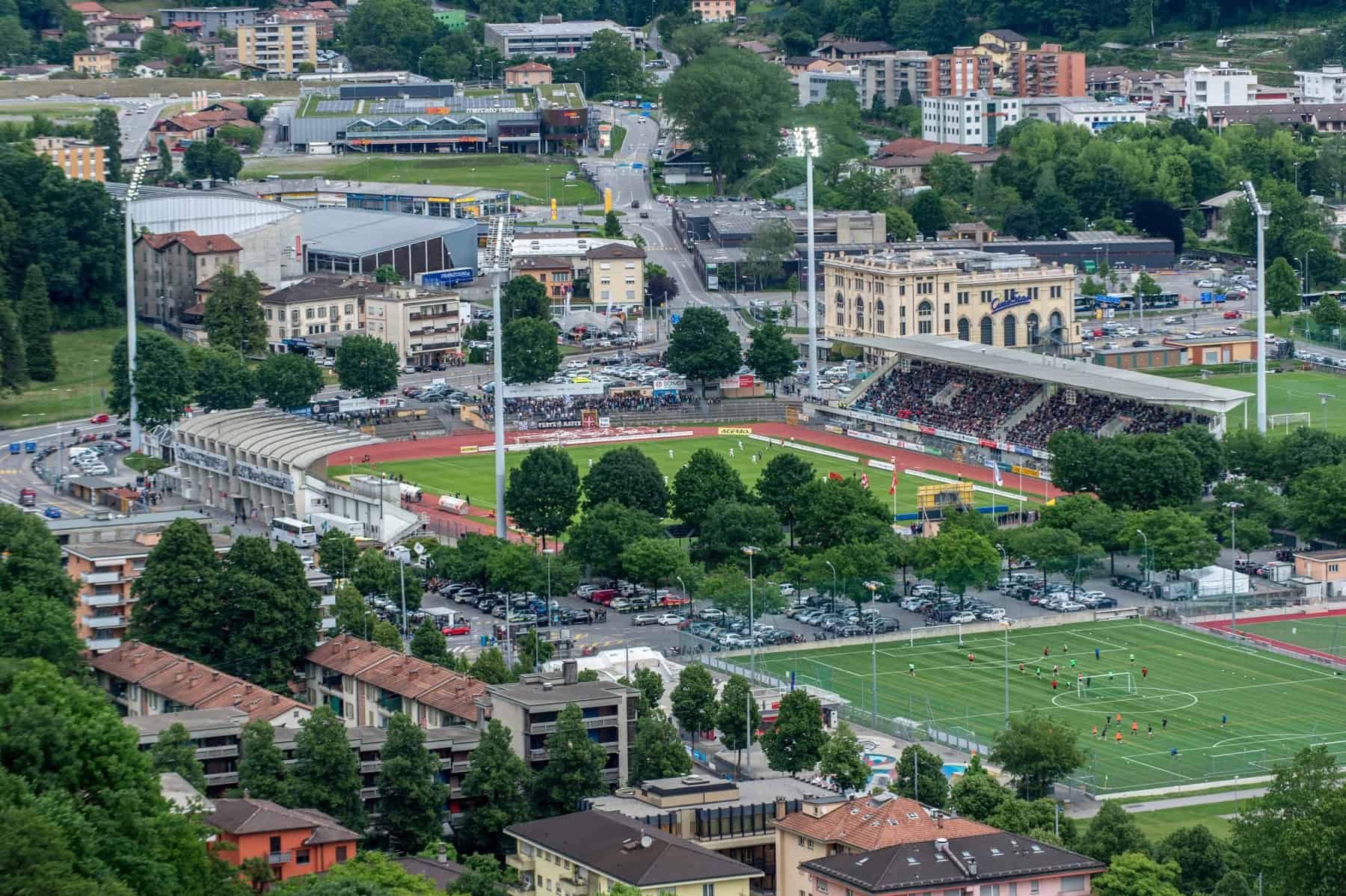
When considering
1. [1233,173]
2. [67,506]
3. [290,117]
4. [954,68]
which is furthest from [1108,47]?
[67,506]

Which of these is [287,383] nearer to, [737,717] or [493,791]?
[737,717]

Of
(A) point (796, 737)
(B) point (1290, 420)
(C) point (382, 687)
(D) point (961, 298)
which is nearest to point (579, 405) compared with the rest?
(D) point (961, 298)

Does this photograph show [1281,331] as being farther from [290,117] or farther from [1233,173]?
[290,117]

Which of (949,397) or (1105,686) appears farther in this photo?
(949,397)

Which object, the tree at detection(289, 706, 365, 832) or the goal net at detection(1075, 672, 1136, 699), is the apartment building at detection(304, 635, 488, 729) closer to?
the tree at detection(289, 706, 365, 832)

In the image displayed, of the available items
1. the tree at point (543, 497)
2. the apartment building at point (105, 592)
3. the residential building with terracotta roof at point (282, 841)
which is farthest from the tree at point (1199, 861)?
the tree at point (543, 497)
